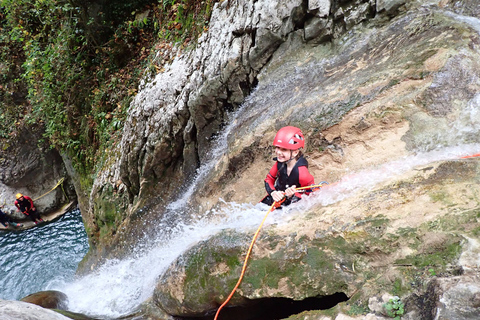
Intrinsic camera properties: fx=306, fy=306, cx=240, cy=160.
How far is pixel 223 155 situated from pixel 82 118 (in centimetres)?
714

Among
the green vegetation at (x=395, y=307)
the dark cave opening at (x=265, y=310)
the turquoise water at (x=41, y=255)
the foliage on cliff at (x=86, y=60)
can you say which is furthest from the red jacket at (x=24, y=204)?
the green vegetation at (x=395, y=307)

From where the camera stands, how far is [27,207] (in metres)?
13.6

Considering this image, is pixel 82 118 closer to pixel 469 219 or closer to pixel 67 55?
pixel 67 55

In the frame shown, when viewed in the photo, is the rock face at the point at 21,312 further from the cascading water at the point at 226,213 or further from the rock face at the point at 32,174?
the rock face at the point at 32,174

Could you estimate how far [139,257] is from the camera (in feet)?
24.0

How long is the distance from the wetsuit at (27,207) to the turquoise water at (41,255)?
1.87 ft

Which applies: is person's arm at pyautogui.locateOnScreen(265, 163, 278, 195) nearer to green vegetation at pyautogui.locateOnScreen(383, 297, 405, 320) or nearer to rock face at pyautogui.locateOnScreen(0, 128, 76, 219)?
→ green vegetation at pyautogui.locateOnScreen(383, 297, 405, 320)

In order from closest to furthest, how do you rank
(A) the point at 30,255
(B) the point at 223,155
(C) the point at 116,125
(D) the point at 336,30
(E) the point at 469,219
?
(E) the point at 469,219
(D) the point at 336,30
(B) the point at 223,155
(C) the point at 116,125
(A) the point at 30,255

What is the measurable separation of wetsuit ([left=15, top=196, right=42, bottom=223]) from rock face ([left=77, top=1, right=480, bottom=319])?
27.7ft

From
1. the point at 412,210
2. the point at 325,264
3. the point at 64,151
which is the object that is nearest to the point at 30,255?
the point at 64,151

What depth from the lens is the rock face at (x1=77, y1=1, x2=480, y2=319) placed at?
2.97 m

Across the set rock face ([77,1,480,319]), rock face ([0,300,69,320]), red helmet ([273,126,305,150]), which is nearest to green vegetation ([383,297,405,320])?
rock face ([77,1,480,319])

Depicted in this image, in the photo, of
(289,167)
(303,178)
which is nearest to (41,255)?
(289,167)

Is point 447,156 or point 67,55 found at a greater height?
point 67,55
